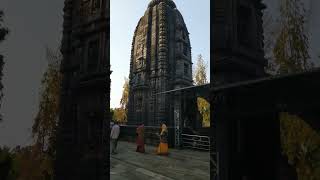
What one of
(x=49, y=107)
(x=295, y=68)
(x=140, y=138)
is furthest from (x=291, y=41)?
(x=49, y=107)

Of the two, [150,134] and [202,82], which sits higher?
[202,82]

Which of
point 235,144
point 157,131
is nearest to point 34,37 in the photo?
point 157,131

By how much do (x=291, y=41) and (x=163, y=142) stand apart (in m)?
1.39

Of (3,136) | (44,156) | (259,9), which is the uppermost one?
(259,9)

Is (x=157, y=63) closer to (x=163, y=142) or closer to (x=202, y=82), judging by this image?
(x=202, y=82)

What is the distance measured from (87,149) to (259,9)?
80.0 inches

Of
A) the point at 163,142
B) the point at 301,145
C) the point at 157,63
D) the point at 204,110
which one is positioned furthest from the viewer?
the point at 157,63

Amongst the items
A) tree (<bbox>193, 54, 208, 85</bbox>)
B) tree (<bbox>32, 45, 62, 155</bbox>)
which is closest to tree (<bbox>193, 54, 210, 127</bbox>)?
tree (<bbox>193, 54, 208, 85</bbox>)

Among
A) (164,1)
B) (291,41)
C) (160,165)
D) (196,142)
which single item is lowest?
(160,165)

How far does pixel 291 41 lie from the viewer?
271 cm

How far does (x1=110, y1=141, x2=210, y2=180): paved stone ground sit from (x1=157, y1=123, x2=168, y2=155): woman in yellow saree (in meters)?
0.05

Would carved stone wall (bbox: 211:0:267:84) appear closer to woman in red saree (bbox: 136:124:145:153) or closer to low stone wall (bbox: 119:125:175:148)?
low stone wall (bbox: 119:125:175:148)

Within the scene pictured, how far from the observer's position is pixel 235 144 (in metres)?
2.86

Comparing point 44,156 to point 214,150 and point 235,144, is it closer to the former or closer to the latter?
point 214,150
